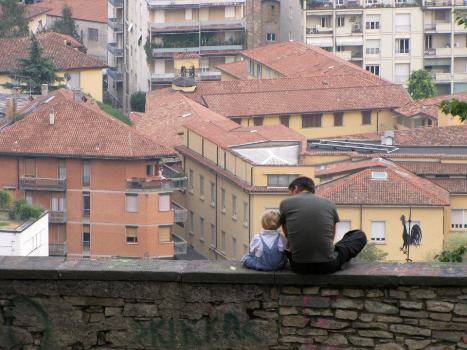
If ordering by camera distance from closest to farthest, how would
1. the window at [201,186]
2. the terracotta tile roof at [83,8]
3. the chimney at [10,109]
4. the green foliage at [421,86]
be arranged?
the window at [201,186]
the chimney at [10,109]
the green foliage at [421,86]
the terracotta tile roof at [83,8]

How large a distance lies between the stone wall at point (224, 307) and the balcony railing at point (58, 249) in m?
53.4

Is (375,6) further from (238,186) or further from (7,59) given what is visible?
(238,186)

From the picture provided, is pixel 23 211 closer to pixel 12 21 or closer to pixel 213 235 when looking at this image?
pixel 213 235

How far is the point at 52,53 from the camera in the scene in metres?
90.4

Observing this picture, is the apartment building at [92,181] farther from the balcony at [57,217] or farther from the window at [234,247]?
the window at [234,247]

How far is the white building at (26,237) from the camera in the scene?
180ft

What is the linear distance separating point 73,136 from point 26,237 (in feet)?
42.4

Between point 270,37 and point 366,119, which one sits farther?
point 270,37

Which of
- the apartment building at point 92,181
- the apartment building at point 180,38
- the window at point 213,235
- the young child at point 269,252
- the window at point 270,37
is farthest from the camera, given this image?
the window at point 270,37

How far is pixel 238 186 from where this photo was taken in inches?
2574

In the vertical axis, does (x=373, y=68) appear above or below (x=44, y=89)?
above

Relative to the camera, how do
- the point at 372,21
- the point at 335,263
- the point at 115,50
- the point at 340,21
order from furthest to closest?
the point at 115,50 → the point at 372,21 → the point at 340,21 → the point at 335,263

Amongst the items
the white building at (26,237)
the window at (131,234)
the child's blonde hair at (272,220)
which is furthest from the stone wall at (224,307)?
the window at (131,234)

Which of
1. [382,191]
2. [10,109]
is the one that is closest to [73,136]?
[10,109]
